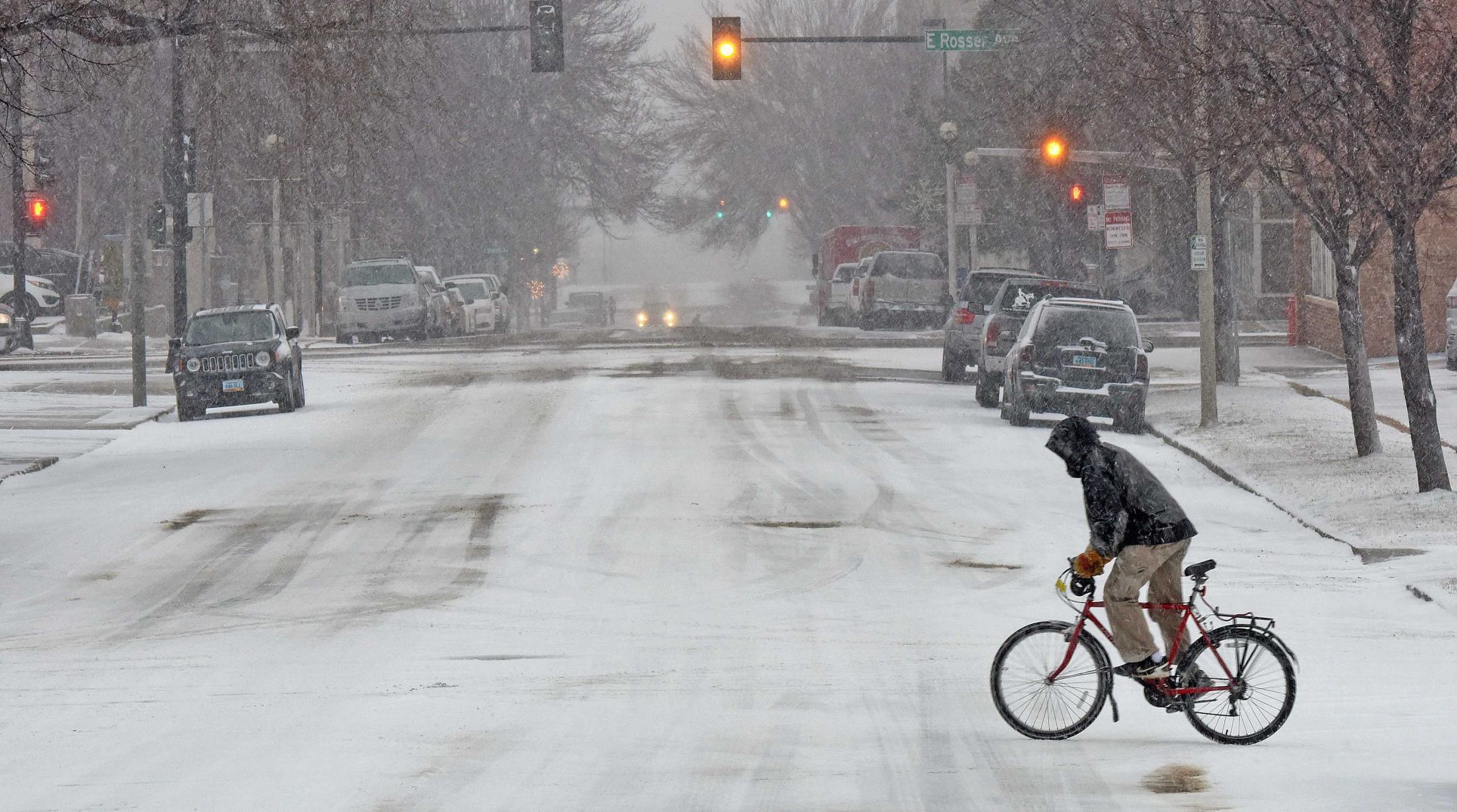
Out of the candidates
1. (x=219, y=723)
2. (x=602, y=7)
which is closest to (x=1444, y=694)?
(x=219, y=723)

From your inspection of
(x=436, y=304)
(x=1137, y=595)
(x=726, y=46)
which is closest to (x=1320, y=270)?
(x=726, y=46)

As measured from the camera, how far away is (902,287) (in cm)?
4884

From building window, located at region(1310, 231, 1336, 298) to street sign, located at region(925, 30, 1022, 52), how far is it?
915 cm

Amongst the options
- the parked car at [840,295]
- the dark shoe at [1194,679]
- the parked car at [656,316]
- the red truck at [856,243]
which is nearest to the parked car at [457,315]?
the parked car at [840,295]

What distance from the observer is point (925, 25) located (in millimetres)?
40906

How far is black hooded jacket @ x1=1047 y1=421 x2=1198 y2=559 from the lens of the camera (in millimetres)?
8445

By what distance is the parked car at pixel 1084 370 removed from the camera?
78.2ft

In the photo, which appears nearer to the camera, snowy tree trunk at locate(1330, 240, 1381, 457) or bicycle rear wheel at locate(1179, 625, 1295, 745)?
bicycle rear wheel at locate(1179, 625, 1295, 745)

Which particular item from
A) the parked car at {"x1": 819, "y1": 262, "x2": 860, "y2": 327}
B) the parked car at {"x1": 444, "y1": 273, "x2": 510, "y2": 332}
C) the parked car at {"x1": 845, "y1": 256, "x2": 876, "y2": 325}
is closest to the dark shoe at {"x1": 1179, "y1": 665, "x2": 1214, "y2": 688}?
the parked car at {"x1": 845, "y1": 256, "x2": 876, "y2": 325}

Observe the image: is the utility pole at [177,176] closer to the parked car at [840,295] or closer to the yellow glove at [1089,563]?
the yellow glove at [1089,563]

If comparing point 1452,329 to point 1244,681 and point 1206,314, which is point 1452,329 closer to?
point 1206,314

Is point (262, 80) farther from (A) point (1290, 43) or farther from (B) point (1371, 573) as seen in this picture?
(B) point (1371, 573)

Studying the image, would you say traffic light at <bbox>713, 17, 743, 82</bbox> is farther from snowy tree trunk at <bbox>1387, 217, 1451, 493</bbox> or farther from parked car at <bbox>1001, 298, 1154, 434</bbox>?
snowy tree trunk at <bbox>1387, 217, 1451, 493</bbox>

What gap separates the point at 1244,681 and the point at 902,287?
132ft
